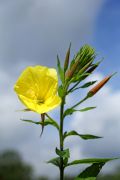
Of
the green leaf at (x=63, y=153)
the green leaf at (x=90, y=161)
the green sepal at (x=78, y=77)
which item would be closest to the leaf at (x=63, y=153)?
the green leaf at (x=63, y=153)

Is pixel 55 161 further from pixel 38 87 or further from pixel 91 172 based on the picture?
pixel 38 87

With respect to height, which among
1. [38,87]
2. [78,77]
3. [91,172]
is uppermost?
[78,77]

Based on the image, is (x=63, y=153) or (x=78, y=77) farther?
(x=78, y=77)

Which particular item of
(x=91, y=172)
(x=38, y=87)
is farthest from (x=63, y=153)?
(x=38, y=87)

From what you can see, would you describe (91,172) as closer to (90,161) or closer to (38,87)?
(90,161)

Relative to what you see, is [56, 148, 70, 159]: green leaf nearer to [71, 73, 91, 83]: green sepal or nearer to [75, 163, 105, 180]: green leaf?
[75, 163, 105, 180]: green leaf

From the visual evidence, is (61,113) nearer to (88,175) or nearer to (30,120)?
(30,120)

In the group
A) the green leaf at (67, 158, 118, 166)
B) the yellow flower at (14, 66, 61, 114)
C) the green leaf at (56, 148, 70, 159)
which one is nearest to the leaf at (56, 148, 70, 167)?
the green leaf at (56, 148, 70, 159)

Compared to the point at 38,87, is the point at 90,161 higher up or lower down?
lower down

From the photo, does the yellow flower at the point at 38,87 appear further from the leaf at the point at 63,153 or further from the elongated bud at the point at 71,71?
the leaf at the point at 63,153
